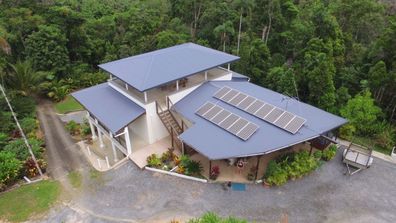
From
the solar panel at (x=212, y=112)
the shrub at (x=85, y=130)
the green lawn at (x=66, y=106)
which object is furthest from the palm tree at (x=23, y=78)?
the solar panel at (x=212, y=112)

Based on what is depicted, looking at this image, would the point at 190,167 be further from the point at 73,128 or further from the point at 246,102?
the point at 73,128

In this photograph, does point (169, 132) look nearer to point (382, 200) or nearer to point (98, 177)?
point (98, 177)

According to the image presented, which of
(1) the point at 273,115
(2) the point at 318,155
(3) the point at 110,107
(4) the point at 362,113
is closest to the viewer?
(1) the point at 273,115

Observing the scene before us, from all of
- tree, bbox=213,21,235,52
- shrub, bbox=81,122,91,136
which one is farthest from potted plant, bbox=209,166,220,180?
tree, bbox=213,21,235,52

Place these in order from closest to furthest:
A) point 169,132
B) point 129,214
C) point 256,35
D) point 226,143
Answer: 1. point 129,214
2. point 226,143
3. point 169,132
4. point 256,35

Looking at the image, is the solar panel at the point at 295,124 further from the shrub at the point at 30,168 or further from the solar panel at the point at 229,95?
the shrub at the point at 30,168

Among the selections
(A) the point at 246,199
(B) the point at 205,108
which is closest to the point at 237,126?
(B) the point at 205,108

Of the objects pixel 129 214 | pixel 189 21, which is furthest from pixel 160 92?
pixel 189 21
